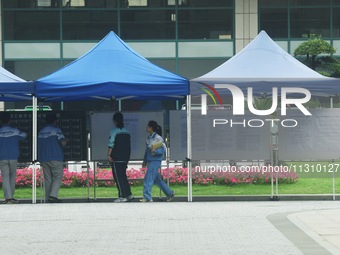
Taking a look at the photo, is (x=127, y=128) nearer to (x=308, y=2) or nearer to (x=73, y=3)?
(x=73, y=3)

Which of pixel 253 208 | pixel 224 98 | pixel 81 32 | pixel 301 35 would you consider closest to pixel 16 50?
pixel 81 32

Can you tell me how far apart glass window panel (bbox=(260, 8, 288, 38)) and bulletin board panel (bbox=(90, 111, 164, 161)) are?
24.6 metres

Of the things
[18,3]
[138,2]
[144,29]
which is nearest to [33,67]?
[18,3]

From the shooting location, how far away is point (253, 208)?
1791cm

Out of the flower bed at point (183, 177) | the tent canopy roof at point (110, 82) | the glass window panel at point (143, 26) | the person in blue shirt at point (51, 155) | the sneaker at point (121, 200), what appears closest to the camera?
the tent canopy roof at point (110, 82)

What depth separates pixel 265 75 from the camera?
2030cm

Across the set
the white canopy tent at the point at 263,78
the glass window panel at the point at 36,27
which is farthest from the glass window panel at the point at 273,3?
the white canopy tent at the point at 263,78

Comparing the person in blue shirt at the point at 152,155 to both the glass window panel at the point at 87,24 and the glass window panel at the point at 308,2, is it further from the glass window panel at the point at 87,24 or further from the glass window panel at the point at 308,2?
the glass window panel at the point at 308,2

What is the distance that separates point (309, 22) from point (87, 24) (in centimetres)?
1044

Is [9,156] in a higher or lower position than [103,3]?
lower

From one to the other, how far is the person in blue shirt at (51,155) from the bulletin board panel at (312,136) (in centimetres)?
470

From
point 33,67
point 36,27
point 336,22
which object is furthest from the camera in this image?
point 336,22

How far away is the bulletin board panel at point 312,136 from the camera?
20344mm

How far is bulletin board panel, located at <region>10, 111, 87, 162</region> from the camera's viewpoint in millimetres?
20984
